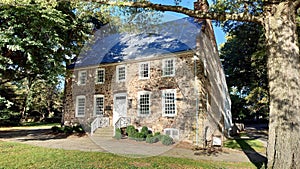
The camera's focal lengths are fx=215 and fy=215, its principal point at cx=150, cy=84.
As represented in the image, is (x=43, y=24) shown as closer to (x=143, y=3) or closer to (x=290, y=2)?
(x=143, y=3)

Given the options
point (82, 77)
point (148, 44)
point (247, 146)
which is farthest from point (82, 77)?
point (247, 146)

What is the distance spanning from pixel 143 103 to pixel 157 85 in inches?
61.1

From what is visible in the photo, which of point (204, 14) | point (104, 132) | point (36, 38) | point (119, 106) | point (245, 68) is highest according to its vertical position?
point (245, 68)

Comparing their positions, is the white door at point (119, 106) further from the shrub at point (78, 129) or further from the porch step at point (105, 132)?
A: the shrub at point (78, 129)

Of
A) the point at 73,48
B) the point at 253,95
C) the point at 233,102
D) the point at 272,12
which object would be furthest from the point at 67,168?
the point at 233,102

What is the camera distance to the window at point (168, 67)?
44.9 feet

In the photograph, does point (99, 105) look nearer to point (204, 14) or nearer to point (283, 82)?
point (204, 14)

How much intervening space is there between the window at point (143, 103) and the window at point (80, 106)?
16.7 ft

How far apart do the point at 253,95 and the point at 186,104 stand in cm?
→ 983

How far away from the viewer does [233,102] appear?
2600 centimetres

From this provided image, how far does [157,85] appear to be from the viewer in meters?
14.1

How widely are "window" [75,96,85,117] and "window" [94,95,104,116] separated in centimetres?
122

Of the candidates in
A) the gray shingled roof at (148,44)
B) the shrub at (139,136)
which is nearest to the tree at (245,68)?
the gray shingled roof at (148,44)

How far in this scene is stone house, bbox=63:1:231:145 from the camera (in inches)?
502
